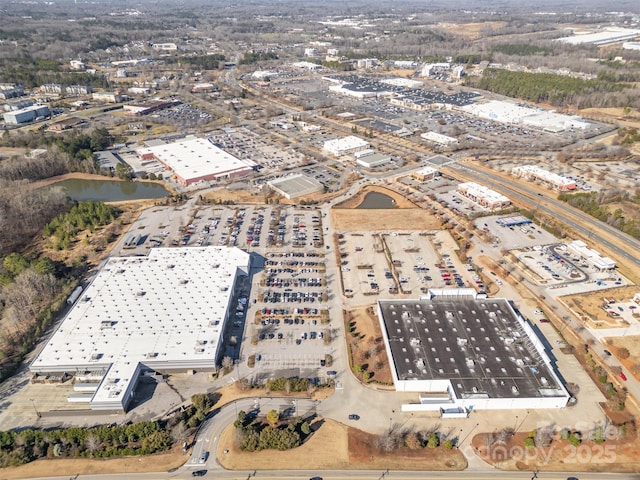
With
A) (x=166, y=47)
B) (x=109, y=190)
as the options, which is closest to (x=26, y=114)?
(x=109, y=190)

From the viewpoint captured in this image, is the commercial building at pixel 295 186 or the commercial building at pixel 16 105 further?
the commercial building at pixel 16 105

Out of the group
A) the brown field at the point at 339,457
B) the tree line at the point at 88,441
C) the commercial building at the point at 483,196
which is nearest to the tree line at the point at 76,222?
the tree line at the point at 88,441

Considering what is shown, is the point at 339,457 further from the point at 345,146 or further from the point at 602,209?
the point at 345,146

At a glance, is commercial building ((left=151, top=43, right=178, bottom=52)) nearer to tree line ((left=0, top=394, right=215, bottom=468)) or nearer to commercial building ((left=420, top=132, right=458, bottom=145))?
commercial building ((left=420, top=132, right=458, bottom=145))

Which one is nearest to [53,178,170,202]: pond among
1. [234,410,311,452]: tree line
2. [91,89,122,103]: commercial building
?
[234,410,311,452]: tree line

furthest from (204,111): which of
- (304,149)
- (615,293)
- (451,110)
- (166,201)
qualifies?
(615,293)

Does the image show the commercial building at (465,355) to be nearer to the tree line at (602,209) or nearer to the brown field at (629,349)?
the brown field at (629,349)

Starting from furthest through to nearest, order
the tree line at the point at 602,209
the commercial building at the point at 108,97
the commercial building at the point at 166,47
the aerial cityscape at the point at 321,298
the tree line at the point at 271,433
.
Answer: the commercial building at the point at 166,47, the commercial building at the point at 108,97, the tree line at the point at 602,209, the aerial cityscape at the point at 321,298, the tree line at the point at 271,433
